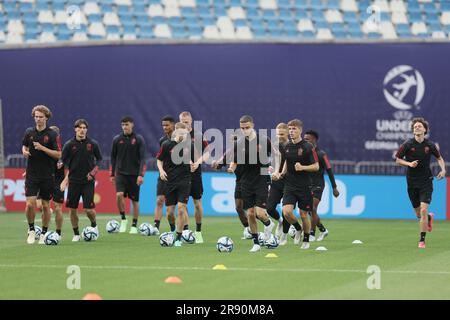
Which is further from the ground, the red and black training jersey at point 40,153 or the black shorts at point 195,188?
the red and black training jersey at point 40,153

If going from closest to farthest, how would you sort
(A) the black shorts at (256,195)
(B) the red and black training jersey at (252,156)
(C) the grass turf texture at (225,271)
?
(C) the grass turf texture at (225,271) → (B) the red and black training jersey at (252,156) → (A) the black shorts at (256,195)

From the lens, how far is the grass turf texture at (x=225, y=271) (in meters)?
12.5

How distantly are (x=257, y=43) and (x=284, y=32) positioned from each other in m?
3.89

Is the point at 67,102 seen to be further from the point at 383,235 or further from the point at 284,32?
the point at 383,235

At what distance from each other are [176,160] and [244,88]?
1122 centimetres

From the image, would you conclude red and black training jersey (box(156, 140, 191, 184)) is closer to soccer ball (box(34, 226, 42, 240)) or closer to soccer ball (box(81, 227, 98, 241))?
soccer ball (box(81, 227, 98, 241))

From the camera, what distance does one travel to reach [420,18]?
3375 centimetres

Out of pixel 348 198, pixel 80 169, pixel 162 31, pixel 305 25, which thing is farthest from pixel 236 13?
pixel 80 169

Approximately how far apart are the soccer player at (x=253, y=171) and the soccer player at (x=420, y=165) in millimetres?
2613

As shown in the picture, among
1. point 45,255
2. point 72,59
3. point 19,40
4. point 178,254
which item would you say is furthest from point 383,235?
point 19,40

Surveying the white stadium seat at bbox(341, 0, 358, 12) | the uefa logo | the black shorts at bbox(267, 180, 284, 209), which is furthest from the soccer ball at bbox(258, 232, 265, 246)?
the white stadium seat at bbox(341, 0, 358, 12)

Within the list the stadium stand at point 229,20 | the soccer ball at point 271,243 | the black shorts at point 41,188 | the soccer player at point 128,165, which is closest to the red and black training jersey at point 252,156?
the soccer ball at point 271,243

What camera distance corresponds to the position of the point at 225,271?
48.3ft

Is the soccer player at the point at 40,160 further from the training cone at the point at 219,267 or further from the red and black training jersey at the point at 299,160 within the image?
the training cone at the point at 219,267
